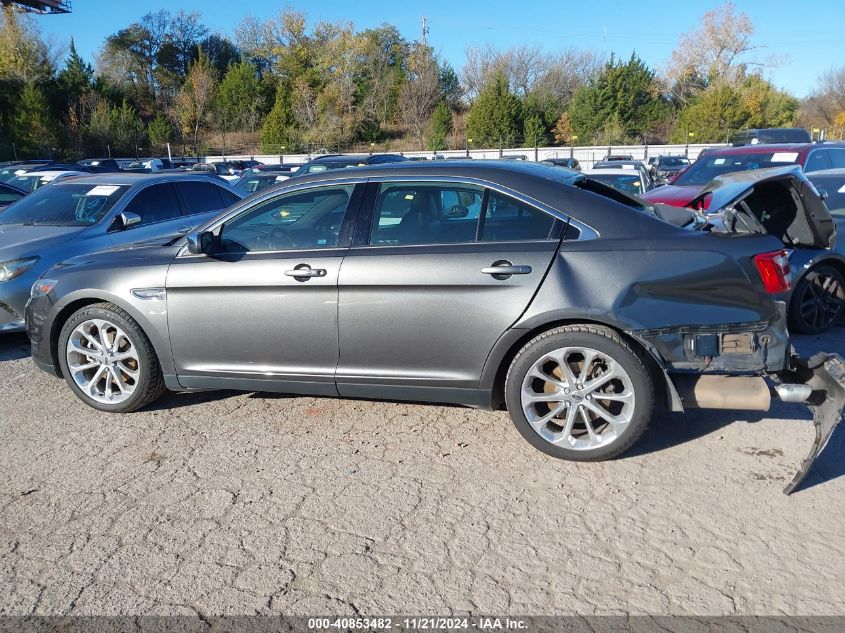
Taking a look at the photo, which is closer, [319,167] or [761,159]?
[761,159]

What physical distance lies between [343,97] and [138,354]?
58.5 m

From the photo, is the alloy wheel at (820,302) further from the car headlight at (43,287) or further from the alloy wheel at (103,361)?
the car headlight at (43,287)

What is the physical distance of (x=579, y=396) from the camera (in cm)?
391

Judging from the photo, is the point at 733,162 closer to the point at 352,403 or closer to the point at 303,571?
the point at 352,403

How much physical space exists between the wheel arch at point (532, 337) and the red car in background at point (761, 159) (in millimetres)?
6369

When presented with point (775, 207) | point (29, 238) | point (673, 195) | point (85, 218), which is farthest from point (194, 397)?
point (673, 195)

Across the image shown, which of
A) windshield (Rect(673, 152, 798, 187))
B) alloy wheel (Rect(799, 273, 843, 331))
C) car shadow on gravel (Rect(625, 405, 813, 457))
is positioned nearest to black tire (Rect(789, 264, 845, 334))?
alloy wheel (Rect(799, 273, 843, 331))

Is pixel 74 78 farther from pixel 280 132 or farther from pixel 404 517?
pixel 404 517

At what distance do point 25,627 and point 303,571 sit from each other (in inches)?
43.0

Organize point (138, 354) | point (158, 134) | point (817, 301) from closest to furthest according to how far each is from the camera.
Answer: point (138, 354), point (817, 301), point (158, 134)

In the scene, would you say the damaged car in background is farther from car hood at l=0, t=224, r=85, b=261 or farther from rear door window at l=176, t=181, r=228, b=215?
rear door window at l=176, t=181, r=228, b=215

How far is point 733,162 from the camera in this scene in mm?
10250

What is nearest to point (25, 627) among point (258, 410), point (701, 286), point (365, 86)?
point (258, 410)

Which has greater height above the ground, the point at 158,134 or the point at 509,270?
the point at 158,134
